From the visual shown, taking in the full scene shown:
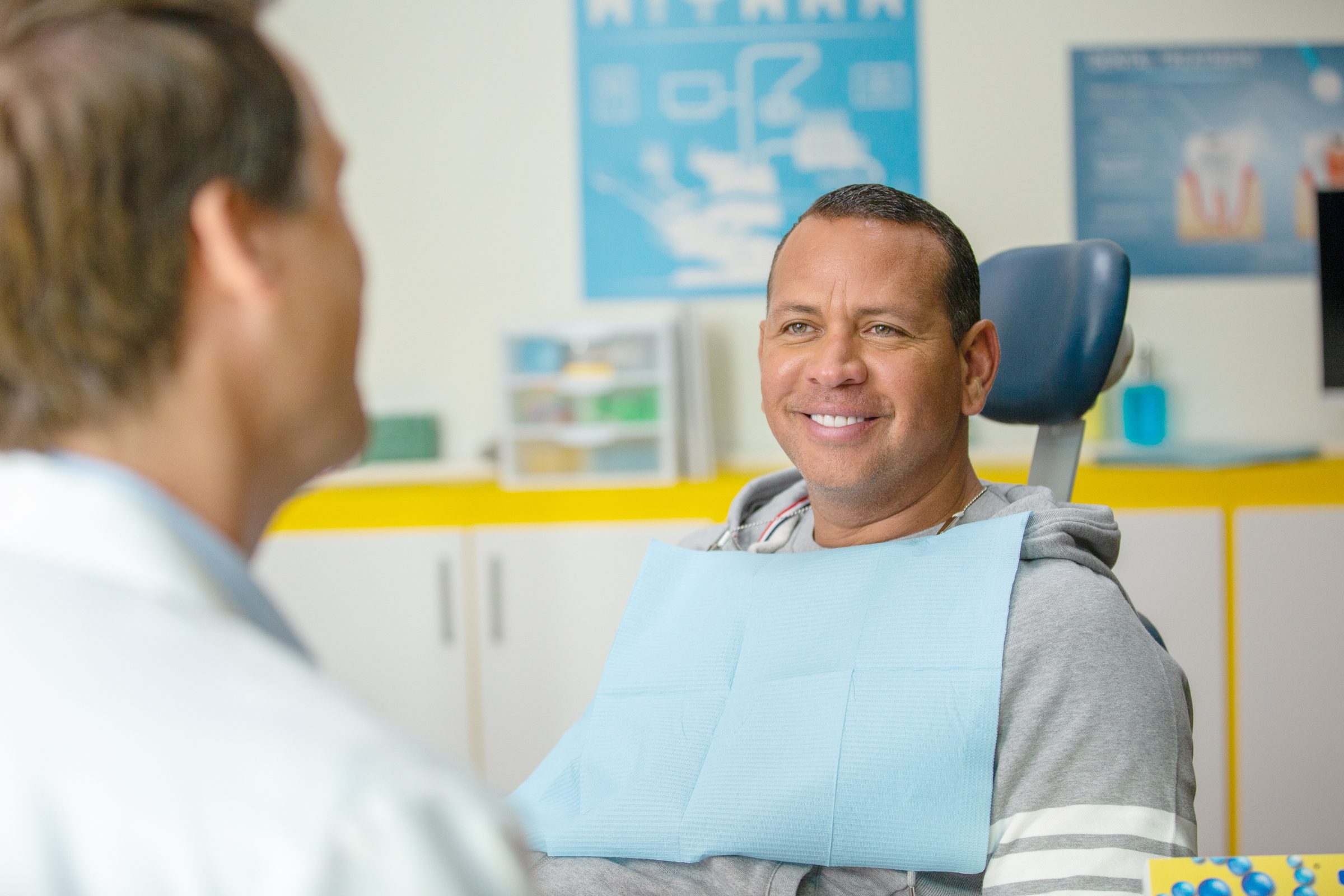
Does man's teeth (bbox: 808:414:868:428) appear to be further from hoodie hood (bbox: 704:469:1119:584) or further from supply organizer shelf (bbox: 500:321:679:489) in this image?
supply organizer shelf (bbox: 500:321:679:489)

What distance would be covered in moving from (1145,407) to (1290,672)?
2.38ft

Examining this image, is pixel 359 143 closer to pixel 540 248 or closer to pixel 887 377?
pixel 540 248

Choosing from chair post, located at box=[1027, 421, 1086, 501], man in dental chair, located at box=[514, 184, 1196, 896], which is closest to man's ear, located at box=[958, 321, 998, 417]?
man in dental chair, located at box=[514, 184, 1196, 896]

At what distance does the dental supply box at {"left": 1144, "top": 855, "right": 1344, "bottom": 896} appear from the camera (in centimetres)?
78

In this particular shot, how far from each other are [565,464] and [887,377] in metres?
1.55

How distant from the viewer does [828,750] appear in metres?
1.21

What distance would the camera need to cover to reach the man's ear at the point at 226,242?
563 mm

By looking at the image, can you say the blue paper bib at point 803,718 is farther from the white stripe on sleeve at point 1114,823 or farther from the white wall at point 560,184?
the white wall at point 560,184

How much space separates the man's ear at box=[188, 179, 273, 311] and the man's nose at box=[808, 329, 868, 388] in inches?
35.0

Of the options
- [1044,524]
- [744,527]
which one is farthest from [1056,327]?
[744,527]

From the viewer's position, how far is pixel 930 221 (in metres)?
1.38

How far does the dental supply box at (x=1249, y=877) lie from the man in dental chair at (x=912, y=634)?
0.83 ft

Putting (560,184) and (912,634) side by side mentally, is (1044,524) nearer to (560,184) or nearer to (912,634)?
(912,634)

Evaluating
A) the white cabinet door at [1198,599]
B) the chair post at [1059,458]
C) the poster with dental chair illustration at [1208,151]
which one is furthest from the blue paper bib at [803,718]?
the poster with dental chair illustration at [1208,151]
